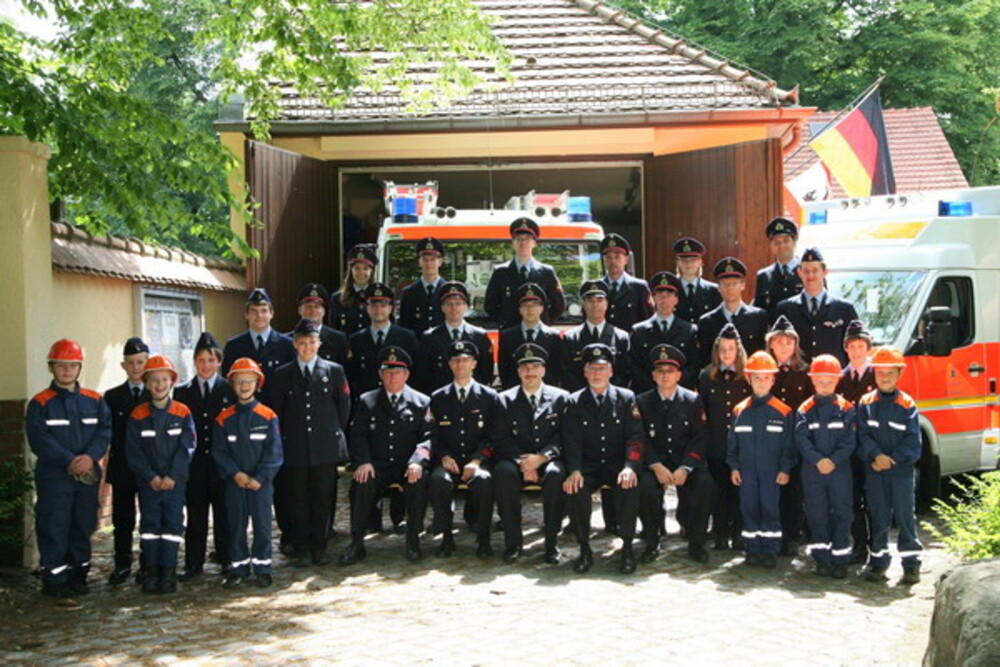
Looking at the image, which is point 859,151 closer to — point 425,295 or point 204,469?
point 425,295

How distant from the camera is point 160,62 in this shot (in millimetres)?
12156

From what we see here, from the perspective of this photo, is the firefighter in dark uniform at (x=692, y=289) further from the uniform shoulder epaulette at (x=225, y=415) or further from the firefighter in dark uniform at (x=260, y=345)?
the uniform shoulder epaulette at (x=225, y=415)

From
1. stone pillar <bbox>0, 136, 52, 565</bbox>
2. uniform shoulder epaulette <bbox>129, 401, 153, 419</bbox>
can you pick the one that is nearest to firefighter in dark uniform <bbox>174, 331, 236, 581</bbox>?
uniform shoulder epaulette <bbox>129, 401, 153, 419</bbox>

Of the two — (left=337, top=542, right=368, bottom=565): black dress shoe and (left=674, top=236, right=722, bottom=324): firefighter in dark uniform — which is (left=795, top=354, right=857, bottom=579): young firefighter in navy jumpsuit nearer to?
(left=674, top=236, right=722, bottom=324): firefighter in dark uniform

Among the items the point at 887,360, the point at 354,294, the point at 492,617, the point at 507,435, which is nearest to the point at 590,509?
the point at 507,435

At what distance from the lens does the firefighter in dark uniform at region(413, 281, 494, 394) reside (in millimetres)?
9750

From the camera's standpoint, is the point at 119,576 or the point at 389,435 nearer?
the point at 119,576

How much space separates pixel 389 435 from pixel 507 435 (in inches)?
34.9

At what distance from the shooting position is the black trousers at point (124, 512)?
8.23 m

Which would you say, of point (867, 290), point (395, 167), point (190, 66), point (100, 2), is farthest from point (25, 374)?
point (190, 66)

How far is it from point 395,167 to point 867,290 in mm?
7161

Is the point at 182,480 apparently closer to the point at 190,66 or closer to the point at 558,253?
the point at 558,253

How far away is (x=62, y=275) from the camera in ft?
30.9

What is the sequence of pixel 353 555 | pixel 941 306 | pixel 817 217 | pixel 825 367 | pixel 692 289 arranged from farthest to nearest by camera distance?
pixel 817 217 < pixel 941 306 < pixel 692 289 < pixel 353 555 < pixel 825 367
